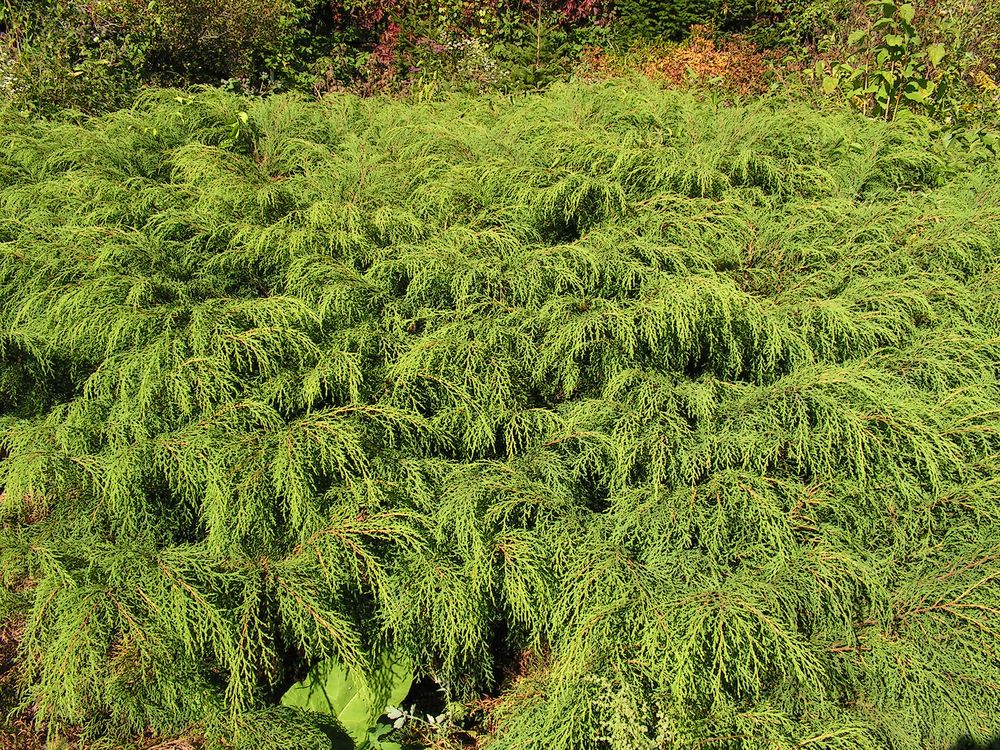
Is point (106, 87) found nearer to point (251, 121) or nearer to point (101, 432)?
point (251, 121)

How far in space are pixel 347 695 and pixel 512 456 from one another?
86 cm

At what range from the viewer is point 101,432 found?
2264mm

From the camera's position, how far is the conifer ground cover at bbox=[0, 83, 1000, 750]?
1.96 m

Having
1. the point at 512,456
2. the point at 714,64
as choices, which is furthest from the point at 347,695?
the point at 714,64

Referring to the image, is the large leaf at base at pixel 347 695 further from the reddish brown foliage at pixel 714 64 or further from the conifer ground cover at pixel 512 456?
the reddish brown foliage at pixel 714 64

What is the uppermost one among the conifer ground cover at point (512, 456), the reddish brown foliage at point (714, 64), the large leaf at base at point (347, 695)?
A: the reddish brown foliage at point (714, 64)

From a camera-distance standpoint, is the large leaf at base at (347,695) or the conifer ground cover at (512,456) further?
the large leaf at base at (347,695)

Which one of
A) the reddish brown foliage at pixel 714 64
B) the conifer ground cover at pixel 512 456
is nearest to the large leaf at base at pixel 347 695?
the conifer ground cover at pixel 512 456

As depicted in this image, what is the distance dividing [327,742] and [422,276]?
4.76 ft

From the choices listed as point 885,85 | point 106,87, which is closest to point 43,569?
point 106,87

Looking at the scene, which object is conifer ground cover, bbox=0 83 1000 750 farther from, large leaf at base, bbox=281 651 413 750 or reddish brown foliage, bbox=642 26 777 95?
reddish brown foliage, bbox=642 26 777 95

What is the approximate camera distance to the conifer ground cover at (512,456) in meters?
1.96

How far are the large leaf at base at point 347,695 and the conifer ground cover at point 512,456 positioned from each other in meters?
0.06

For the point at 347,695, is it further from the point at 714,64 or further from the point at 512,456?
the point at 714,64
